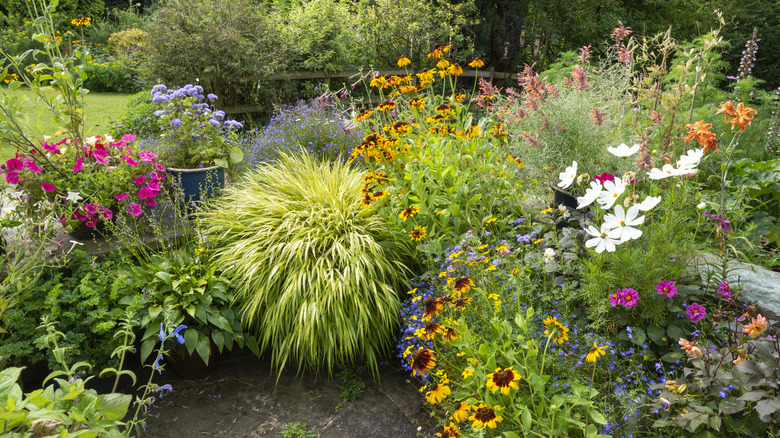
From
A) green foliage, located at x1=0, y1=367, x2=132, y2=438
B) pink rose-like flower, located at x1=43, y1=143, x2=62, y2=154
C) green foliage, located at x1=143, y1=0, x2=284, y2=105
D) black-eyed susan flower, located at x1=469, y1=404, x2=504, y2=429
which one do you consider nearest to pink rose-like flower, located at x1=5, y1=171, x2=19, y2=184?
pink rose-like flower, located at x1=43, y1=143, x2=62, y2=154

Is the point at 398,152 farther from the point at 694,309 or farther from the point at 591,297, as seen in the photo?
the point at 694,309

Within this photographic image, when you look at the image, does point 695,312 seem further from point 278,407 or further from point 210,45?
point 210,45

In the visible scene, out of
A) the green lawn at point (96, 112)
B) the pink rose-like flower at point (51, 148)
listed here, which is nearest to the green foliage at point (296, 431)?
the pink rose-like flower at point (51, 148)

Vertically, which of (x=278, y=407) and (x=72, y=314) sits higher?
(x=72, y=314)

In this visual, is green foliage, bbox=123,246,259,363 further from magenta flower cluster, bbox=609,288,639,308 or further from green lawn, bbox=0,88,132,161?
green lawn, bbox=0,88,132,161

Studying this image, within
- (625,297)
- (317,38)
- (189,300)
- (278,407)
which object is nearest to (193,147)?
(189,300)

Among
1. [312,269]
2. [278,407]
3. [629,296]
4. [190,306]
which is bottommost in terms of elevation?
[278,407]

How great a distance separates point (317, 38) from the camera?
6148mm

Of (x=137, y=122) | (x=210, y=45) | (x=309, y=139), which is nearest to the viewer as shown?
(x=309, y=139)

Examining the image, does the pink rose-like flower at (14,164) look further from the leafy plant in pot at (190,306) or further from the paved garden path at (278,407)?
the paved garden path at (278,407)

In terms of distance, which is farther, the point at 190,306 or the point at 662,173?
the point at 190,306

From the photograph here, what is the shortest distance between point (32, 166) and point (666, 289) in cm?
312

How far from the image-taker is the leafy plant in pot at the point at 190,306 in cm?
241

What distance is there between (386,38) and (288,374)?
19.3 ft
